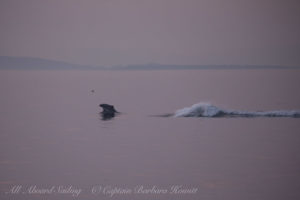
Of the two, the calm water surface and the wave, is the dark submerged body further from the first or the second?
the wave

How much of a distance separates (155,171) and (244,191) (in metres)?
5.57

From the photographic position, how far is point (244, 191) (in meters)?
21.8

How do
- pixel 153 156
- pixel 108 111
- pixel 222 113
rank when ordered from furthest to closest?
pixel 108 111 → pixel 222 113 → pixel 153 156

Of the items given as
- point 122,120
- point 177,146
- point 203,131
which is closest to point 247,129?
point 203,131

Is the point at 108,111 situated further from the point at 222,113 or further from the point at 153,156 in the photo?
the point at 153,156
